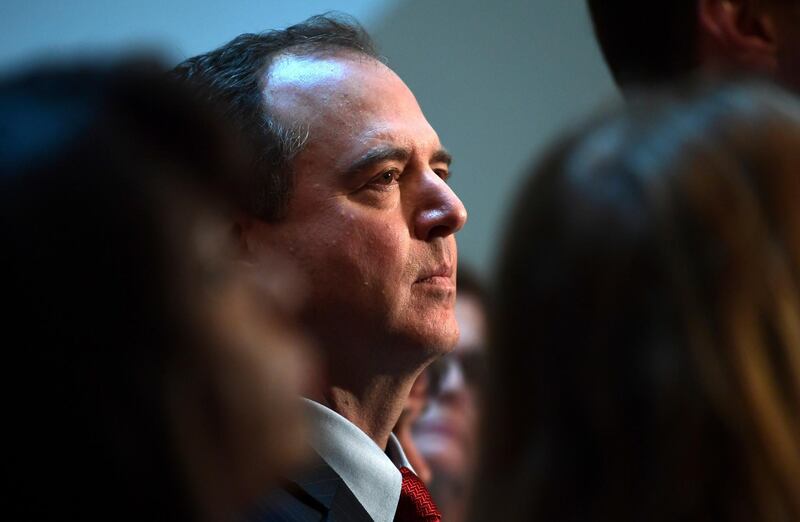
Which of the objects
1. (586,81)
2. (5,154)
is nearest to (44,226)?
(5,154)

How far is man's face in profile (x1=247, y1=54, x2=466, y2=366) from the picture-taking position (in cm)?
164

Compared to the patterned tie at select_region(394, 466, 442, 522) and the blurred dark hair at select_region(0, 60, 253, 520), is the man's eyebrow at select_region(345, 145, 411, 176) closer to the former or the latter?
the patterned tie at select_region(394, 466, 442, 522)

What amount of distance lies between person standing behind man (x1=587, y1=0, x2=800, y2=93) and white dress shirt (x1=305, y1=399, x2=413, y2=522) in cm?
67

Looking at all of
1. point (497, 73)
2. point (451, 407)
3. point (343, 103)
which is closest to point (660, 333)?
point (343, 103)

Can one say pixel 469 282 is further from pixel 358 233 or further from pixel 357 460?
pixel 357 460

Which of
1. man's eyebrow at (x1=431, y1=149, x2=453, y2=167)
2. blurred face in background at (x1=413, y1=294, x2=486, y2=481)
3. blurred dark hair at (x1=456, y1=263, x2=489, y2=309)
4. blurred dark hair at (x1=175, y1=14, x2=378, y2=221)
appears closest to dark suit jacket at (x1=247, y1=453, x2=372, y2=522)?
blurred dark hair at (x1=175, y1=14, x2=378, y2=221)

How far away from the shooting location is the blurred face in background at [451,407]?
8.70 feet

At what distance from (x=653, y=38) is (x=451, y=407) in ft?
5.63

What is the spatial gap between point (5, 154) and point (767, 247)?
0.46 meters

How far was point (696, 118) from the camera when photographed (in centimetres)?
78

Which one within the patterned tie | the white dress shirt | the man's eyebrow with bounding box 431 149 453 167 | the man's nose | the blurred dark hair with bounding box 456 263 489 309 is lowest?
the blurred dark hair with bounding box 456 263 489 309

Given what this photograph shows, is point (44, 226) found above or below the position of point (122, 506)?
above

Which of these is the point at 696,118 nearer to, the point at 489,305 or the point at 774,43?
the point at 489,305

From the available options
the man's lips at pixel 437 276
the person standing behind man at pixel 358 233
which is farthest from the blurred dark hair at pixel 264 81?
the man's lips at pixel 437 276
